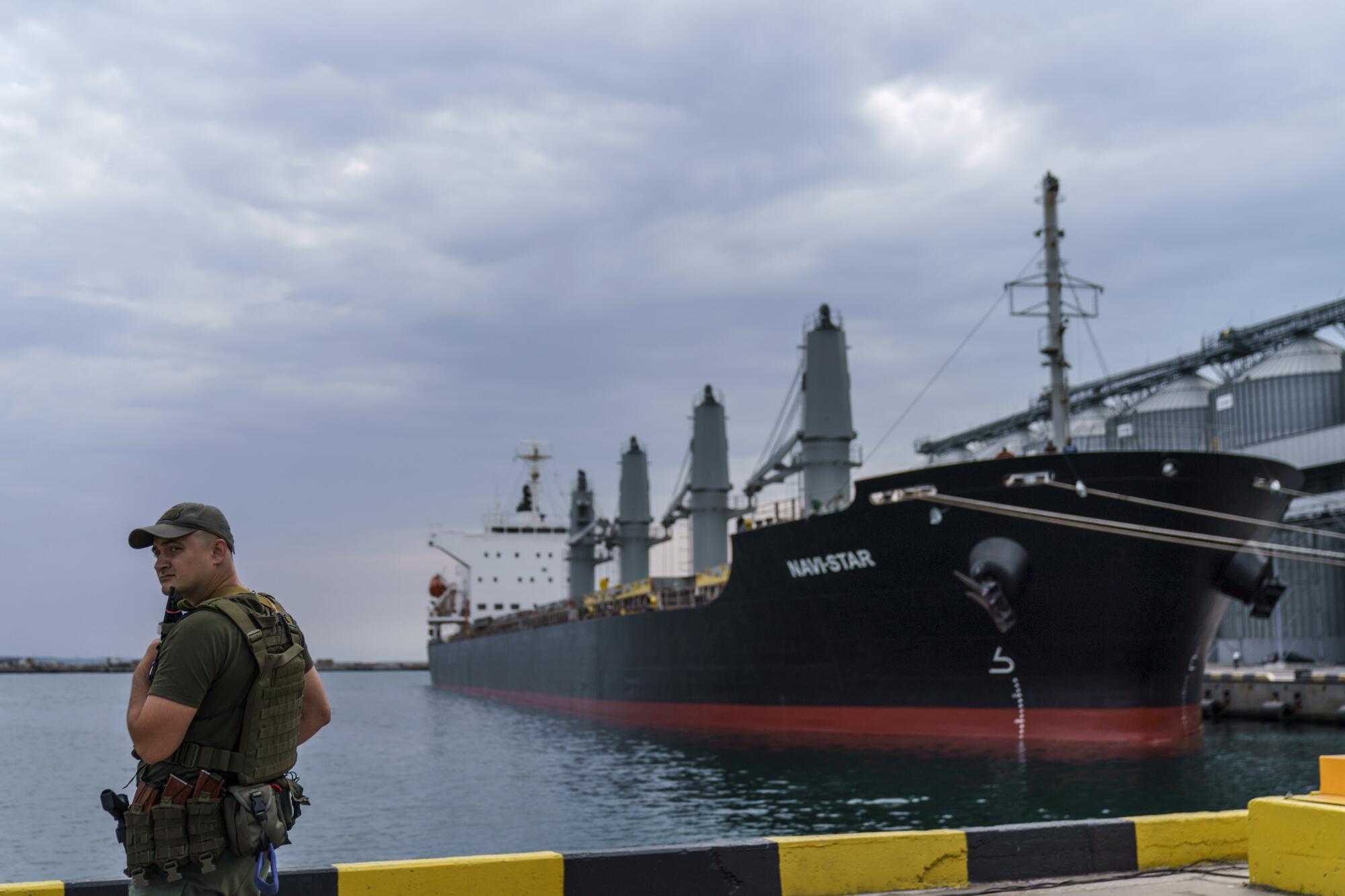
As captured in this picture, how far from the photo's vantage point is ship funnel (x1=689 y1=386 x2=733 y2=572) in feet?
93.1

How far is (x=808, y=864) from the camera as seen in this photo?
488cm

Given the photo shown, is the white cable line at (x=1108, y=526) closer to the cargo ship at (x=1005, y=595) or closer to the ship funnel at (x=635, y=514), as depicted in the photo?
the cargo ship at (x=1005, y=595)

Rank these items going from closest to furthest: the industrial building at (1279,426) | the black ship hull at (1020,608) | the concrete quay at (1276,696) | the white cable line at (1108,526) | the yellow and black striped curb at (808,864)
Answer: the yellow and black striped curb at (808,864)
the white cable line at (1108,526)
the black ship hull at (1020,608)
the concrete quay at (1276,696)
the industrial building at (1279,426)

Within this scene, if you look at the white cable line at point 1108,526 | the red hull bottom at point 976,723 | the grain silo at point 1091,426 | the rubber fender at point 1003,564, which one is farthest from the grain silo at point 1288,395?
the rubber fender at point 1003,564

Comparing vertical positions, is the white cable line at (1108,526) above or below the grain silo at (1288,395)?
below

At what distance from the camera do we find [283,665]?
2.74 metres

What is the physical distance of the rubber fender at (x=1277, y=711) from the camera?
23.1 meters

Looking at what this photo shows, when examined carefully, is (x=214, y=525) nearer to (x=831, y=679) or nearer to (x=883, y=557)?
(x=883, y=557)

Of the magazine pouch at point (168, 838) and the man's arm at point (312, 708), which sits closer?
Result: the magazine pouch at point (168, 838)

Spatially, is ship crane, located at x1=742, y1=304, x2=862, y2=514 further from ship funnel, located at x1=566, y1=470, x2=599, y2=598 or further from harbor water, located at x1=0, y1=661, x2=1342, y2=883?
ship funnel, located at x1=566, y1=470, x2=599, y2=598

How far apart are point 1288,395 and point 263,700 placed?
37.4 metres

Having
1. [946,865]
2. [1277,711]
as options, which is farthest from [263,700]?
[1277,711]

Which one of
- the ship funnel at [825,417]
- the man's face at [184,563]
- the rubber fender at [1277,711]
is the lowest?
the rubber fender at [1277,711]

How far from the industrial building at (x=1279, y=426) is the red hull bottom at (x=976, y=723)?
15.2 meters
